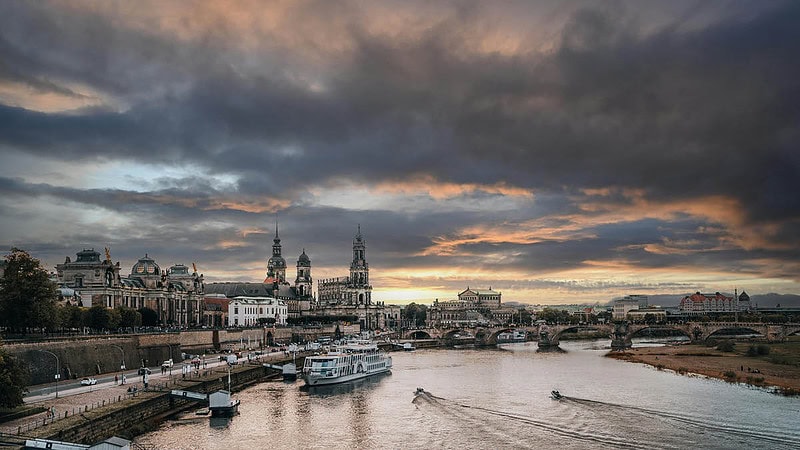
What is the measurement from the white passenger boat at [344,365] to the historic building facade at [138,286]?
3514cm

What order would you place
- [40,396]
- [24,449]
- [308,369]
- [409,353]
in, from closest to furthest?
[24,449]
[40,396]
[308,369]
[409,353]

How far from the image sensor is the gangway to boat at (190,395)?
196ft

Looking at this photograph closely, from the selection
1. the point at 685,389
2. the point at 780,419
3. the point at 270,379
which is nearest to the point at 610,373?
the point at 685,389

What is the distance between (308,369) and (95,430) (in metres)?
40.9

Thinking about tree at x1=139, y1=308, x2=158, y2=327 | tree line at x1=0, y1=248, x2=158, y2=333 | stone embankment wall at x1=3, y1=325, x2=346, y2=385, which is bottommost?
stone embankment wall at x1=3, y1=325, x2=346, y2=385

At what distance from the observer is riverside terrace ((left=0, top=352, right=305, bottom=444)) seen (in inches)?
1607

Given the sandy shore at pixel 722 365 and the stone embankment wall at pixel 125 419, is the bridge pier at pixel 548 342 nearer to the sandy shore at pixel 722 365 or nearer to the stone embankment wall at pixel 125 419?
the sandy shore at pixel 722 365

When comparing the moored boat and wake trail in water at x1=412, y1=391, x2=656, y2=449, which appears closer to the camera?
wake trail in water at x1=412, y1=391, x2=656, y2=449

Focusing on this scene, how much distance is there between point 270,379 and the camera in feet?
298

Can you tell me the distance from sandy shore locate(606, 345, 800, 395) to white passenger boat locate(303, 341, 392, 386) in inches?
1521

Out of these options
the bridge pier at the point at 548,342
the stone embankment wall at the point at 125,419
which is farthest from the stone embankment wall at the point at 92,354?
the bridge pier at the point at 548,342

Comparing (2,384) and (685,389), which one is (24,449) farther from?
(685,389)

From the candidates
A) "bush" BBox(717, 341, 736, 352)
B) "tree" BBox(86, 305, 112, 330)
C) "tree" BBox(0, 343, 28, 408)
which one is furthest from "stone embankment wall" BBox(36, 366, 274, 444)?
"bush" BBox(717, 341, 736, 352)

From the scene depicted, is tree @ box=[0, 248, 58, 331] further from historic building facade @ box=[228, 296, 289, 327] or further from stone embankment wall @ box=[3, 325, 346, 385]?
historic building facade @ box=[228, 296, 289, 327]
